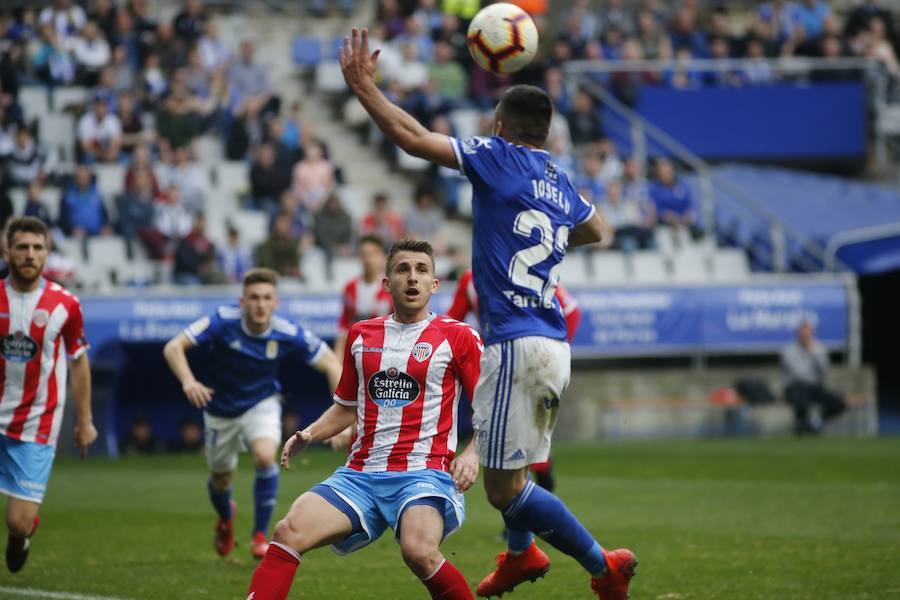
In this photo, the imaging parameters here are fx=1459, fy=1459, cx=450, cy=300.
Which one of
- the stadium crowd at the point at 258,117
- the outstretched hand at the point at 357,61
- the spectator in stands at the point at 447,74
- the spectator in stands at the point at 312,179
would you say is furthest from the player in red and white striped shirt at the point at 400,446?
the spectator in stands at the point at 447,74

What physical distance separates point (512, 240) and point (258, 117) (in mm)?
17218

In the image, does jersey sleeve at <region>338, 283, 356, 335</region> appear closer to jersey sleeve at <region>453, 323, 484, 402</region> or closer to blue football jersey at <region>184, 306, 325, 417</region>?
blue football jersey at <region>184, 306, 325, 417</region>

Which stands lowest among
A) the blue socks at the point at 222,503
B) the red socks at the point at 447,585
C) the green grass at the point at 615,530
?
the green grass at the point at 615,530

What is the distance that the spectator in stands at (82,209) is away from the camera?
20812mm

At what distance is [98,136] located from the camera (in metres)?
22.3

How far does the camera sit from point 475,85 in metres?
25.5

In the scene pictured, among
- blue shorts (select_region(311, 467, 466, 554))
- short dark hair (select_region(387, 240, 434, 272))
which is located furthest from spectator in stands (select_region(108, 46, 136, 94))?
blue shorts (select_region(311, 467, 466, 554))

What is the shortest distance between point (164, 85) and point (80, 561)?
47.6 feet

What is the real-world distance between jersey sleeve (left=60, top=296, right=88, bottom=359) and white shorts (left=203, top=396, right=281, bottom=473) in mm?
1539

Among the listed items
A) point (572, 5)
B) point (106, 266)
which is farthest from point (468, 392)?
point (572, 5)

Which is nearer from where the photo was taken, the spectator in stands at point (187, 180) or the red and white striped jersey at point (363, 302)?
the red and white striped jersey at point (363, 302)

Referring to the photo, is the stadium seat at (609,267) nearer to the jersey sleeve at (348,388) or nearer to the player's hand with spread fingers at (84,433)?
the player's hand with spread fingers at (84,433)

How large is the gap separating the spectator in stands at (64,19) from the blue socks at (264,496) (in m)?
14.9

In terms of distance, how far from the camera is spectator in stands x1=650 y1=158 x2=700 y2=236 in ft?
79.4
